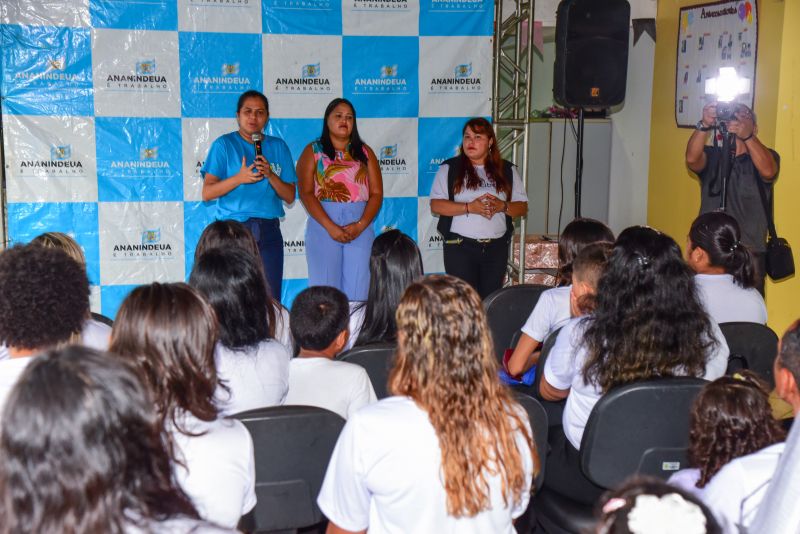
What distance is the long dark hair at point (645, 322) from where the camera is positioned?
2285 millimetres

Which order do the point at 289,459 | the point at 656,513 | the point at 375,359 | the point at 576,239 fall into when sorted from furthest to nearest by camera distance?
1. the point at 576,239
2. the point at 375,359
3. the point at 289,459
4. the point at 656,513

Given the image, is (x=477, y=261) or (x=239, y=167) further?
(x=477, y=261)

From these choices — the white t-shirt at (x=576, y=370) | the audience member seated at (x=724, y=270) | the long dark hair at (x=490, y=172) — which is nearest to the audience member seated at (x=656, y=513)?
the white t-shirt at (x=576, y=370)

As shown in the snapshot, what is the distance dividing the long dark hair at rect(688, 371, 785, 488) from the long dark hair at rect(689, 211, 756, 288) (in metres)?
1.33

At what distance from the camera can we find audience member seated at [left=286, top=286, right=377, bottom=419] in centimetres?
222

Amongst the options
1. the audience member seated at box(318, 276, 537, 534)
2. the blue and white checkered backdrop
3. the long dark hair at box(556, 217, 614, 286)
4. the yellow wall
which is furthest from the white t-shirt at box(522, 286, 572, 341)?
the blue and white checkered backdrop

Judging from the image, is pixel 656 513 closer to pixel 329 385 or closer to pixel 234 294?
pixel 329 385

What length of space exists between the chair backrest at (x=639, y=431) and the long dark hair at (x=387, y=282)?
0.89 m

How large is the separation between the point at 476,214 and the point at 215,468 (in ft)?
10.9

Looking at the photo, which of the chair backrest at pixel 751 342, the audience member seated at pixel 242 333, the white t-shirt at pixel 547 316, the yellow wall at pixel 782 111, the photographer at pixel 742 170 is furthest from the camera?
the yellow wall at pixel 782 111

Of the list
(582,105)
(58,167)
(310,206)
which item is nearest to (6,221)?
(58,167)

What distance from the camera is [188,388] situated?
1.60 metres

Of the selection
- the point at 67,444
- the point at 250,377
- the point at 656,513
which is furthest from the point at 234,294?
the point at 656,513

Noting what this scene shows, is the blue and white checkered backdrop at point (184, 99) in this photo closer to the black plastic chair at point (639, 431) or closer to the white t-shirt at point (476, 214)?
the white t-shirt at point (476, 214)
